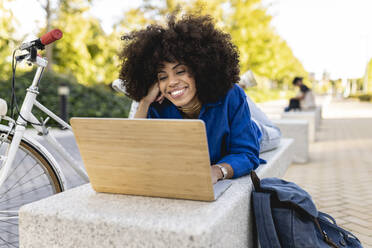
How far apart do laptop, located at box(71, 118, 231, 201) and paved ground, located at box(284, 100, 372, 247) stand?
1903 millimetres

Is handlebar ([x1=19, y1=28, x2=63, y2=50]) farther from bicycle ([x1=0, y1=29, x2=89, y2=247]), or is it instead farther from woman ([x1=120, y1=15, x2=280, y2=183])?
woman ([x1=120, y1=15, x2=280, y2=183])

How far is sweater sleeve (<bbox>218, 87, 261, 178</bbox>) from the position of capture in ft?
6.09

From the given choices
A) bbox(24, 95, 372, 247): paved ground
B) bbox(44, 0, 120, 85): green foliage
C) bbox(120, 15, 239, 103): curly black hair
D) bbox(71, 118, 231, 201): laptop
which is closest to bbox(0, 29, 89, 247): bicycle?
bbox(120, 15, 239, 103): curly black hair

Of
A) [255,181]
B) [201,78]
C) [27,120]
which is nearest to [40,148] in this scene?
[27,120]

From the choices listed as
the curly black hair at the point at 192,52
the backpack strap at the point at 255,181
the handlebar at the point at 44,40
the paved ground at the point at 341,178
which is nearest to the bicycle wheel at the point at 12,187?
the handlebar at the point at 44,40

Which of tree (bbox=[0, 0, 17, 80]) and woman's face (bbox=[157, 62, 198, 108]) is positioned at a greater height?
tree (bbox=[0, 0, 17, 80])

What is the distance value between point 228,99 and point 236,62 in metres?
0.28

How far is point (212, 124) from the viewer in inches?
78.5

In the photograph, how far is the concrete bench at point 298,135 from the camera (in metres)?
6.08

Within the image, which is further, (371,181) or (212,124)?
(371,181)

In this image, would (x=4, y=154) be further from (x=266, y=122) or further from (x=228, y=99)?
(x=266, y=122)

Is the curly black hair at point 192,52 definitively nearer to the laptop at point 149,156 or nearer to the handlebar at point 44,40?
the handlebar at point 44,40

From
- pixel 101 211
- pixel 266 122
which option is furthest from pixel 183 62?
pixel 266 122

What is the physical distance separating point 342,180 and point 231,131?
10.8 ft
